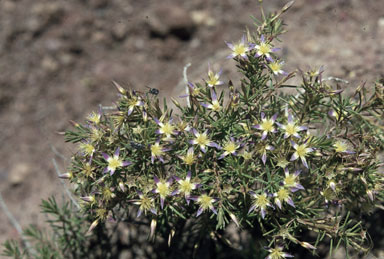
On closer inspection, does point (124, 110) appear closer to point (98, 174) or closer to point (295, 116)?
point (98, 174)

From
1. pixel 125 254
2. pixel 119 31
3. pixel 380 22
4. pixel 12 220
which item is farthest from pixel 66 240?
pixel 380 22

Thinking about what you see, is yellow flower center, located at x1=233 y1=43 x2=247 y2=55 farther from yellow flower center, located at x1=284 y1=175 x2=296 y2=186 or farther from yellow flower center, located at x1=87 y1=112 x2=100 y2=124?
yellow flower center, located at x1=87 y1=112 x2=100 y2=124

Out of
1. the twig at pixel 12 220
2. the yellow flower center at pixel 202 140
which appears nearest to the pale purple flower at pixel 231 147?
the yellow flower center at pixel 202 140

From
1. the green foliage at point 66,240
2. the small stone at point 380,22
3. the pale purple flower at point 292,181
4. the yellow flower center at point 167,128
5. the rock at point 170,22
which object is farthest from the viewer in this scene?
the rock at point 170,22

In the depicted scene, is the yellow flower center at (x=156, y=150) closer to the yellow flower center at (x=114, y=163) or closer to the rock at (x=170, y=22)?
the yellow flower center at (x=114, y=163)

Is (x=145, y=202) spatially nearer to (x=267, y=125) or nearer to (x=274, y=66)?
(x=267, y=125)

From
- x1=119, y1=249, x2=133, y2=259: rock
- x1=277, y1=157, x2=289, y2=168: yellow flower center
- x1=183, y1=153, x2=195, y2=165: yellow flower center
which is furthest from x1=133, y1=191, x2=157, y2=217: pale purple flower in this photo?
x1=119, y1=249, x2=133, y2=259: rock

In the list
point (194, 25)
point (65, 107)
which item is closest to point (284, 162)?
point (194, 25)
